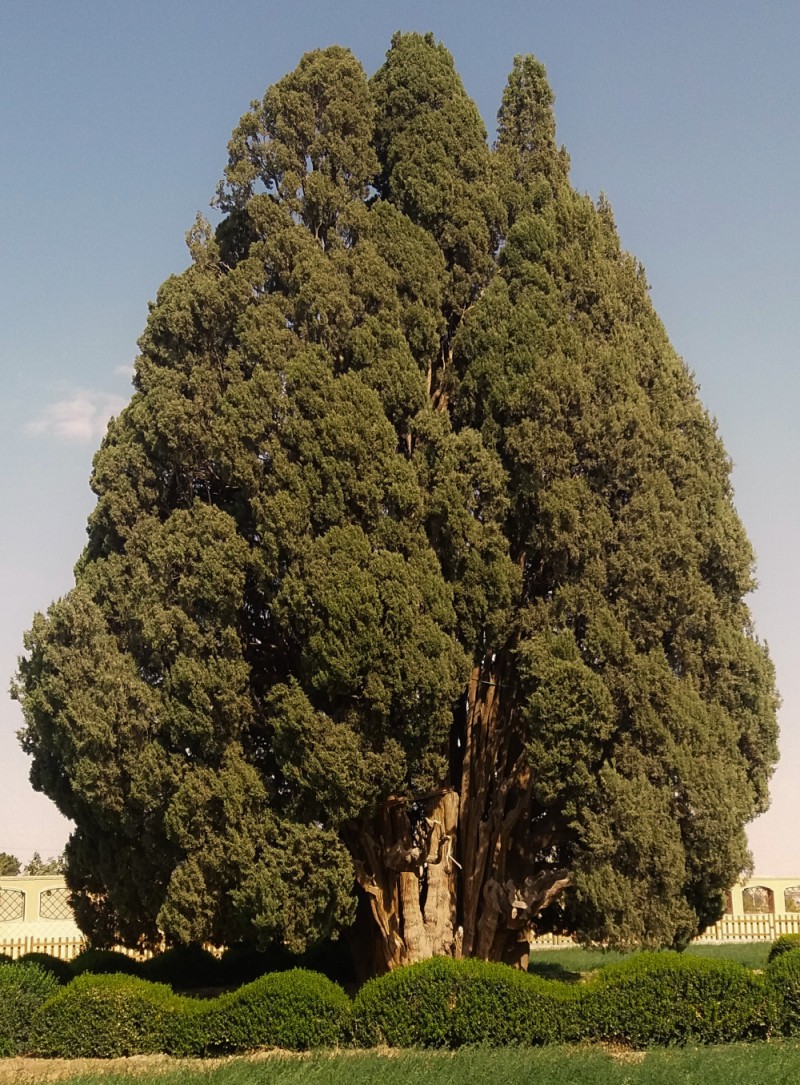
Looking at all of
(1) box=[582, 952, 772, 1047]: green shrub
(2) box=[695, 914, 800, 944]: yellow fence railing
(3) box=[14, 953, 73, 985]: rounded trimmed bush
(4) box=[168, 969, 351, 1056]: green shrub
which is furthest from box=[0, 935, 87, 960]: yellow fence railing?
(2) box=[695, 914, 800, 944]: yellow fence railing

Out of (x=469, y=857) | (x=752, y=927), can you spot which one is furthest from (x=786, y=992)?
(x=752, y=927)

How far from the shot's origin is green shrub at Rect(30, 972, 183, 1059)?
1247 centimetres

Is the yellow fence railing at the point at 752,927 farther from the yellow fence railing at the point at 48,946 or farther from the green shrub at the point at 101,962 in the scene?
the green shrub at the point at 101,962

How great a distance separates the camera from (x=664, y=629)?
14.9m

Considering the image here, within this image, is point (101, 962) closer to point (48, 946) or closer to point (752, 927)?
point (48, 946)

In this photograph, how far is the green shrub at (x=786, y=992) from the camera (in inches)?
476

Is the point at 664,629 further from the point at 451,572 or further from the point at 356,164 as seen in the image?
the point at 356,164

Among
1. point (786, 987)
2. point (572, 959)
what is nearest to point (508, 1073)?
point (786, 987)

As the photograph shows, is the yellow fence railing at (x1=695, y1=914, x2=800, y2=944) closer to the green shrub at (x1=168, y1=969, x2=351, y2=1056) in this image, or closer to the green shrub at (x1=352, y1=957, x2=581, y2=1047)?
the green shrub at (x1=352, y1=957, x2=581, y2=1047)

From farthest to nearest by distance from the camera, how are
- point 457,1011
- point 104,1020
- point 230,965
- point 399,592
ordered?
1. point 230,965
2. point 399,592
3. point 104,1020
4. point 457,1011

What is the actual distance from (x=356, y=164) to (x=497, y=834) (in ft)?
30.3

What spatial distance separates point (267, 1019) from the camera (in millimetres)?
12234

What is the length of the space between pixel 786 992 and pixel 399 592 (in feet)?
19.2

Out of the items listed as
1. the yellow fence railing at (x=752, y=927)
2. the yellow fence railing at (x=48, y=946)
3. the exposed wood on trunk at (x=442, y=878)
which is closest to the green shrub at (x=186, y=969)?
the exposed wood on trunk at (x=442, y=878)
